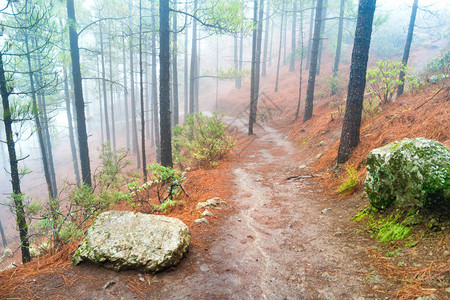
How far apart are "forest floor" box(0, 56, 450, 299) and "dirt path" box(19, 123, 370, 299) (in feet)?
0.04

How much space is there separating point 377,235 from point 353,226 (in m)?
0.46

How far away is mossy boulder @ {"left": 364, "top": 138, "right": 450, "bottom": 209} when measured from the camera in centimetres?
252

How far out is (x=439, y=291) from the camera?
1859 millimetres

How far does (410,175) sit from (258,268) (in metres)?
2.19

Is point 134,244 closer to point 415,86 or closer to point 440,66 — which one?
point 415,86

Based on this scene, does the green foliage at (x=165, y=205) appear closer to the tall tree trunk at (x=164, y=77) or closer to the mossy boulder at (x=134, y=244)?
the mossy boulder at (x=134, y=244)

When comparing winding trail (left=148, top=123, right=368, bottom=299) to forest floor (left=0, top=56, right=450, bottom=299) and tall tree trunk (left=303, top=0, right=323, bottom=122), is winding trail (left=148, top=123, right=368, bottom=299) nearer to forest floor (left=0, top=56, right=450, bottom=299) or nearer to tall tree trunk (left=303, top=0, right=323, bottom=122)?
forest floor (left=0, top=56, right=450, bottom=299)

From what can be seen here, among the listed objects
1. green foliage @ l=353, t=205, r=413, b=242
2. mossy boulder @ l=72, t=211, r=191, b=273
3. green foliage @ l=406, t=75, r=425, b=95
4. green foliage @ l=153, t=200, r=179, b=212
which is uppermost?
green foliage @ l=406, t=75, r=425, b=95

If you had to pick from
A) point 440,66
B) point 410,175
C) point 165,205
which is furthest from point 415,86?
point 165,205

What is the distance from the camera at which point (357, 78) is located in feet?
18.0

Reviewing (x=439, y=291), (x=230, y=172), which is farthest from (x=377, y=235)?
(x=230, y=172)

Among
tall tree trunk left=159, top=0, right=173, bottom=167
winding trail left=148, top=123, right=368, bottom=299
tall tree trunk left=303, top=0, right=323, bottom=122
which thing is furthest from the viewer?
tall tree trunk left=303, top=0, right=323, bottom=122

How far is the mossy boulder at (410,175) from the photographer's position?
99.1 inches

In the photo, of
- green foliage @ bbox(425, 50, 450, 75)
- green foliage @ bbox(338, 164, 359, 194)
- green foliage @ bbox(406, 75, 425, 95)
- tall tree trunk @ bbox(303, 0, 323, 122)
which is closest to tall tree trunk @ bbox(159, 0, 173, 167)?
green foliage @ bbox(338, 164, 359, 194)
